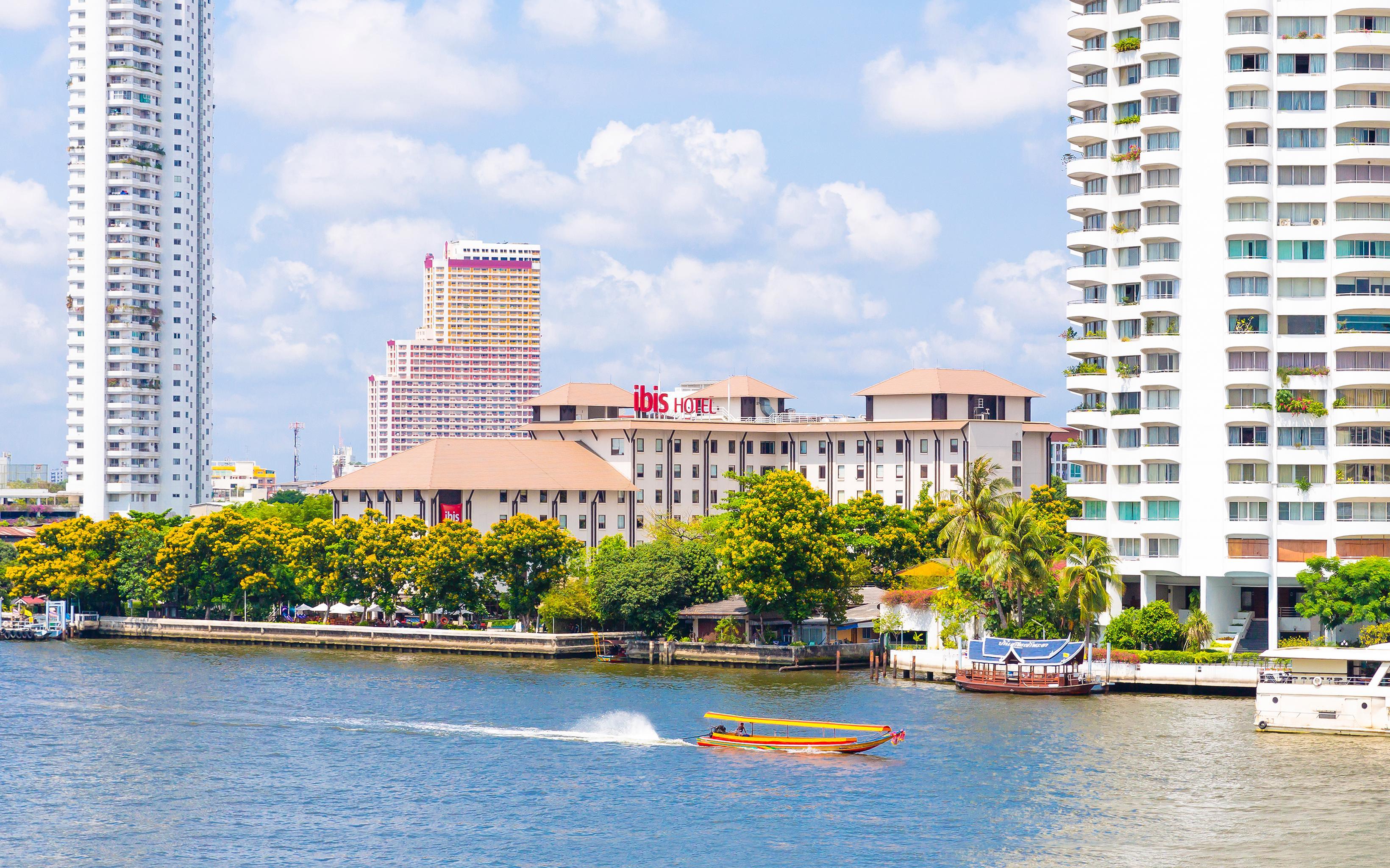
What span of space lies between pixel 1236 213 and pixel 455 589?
67776 mm

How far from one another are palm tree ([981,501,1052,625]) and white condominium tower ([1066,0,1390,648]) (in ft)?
30.7

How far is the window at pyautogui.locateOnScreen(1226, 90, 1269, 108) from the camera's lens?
112m

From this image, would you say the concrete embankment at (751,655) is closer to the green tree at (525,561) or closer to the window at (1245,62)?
the green tree at (525,561)

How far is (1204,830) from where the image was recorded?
→ 6669 cm

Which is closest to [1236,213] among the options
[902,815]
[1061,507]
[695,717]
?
[1061,507]

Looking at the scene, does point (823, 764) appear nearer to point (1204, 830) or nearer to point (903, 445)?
point (1204, 830)

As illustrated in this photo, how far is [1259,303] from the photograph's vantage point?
11144cm

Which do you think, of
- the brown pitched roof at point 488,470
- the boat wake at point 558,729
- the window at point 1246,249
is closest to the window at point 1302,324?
the window at point 1246,249

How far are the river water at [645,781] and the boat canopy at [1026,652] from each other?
276 cm

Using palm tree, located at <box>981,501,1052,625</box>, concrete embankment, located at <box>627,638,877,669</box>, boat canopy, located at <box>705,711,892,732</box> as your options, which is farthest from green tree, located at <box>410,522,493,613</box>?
boat canopy, located at <box>705,711,892,732</box>

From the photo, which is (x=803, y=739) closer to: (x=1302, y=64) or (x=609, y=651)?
(x=609, y=651)

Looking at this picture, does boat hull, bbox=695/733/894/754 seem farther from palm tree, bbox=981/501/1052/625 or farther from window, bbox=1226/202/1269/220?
window, bbox=1226/202/1269/220

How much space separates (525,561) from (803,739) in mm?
56049

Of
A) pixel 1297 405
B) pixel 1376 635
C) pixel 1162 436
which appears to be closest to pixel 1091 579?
pixel 1162 436
